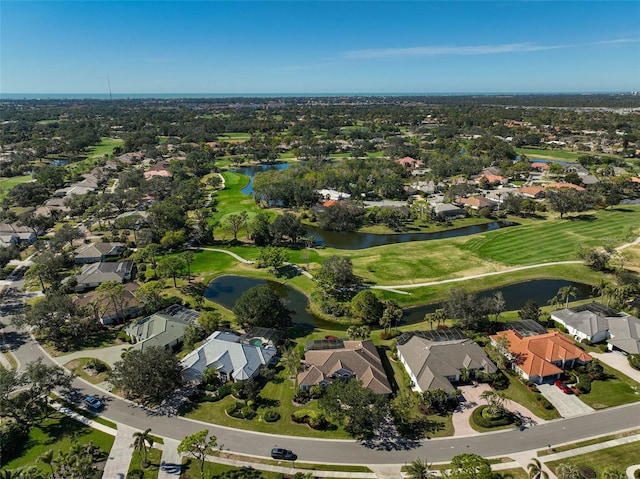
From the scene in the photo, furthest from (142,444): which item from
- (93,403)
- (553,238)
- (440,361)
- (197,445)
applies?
(553,238)

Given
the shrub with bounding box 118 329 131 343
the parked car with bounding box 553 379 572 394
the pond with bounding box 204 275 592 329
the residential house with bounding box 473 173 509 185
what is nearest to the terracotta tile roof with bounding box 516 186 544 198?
the residential house with bounding box 473 173 509 185

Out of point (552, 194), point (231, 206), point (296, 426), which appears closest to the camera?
point (296, 426)

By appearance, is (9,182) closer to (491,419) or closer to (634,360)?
(491,419)

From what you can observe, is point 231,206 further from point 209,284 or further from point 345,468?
point 345,468

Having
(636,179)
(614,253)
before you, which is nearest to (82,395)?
(614,253)

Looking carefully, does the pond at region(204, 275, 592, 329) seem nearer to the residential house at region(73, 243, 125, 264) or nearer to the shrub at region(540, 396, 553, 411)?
the shrub at region(540, 396, 553, 411)

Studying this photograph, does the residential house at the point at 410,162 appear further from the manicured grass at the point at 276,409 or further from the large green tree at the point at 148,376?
the large green tree at the point at 148,376

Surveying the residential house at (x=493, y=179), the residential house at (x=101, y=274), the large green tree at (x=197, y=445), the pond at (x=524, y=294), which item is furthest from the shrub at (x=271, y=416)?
the residential house at (x=493, y=179)
